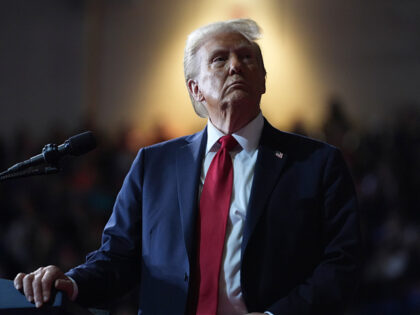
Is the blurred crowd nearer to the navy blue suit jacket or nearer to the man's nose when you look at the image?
the navy blue suit jacket

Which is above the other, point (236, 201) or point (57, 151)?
point (57, 151)

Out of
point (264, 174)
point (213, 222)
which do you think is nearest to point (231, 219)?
point (213, 222)

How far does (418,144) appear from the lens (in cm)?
583

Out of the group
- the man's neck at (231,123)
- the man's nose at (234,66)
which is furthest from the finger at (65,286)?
the man's nose at (234,66)

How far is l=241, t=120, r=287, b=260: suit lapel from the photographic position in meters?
1.47

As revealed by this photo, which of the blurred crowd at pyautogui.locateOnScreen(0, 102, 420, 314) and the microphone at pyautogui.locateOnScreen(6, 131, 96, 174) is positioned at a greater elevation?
the microphone at pyautogui.locateOnScreen(6, 131, 96, 174)

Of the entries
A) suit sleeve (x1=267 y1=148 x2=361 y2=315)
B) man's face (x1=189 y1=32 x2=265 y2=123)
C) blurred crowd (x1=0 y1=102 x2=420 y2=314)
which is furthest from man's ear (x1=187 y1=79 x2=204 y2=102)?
blurred crowd (x1=0 y1=102 x2=420 y2=314)

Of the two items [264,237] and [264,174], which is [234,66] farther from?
[264,237]

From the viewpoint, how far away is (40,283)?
122 cm

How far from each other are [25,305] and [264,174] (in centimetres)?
72

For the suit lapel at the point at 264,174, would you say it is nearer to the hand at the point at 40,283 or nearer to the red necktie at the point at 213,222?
the red necktie at the point at 213,222

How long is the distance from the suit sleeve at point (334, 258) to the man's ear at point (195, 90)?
0.50m

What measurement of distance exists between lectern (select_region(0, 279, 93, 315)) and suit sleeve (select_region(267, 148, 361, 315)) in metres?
0.52

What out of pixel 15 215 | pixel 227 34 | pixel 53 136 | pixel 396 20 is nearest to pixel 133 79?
pixel 53 136
